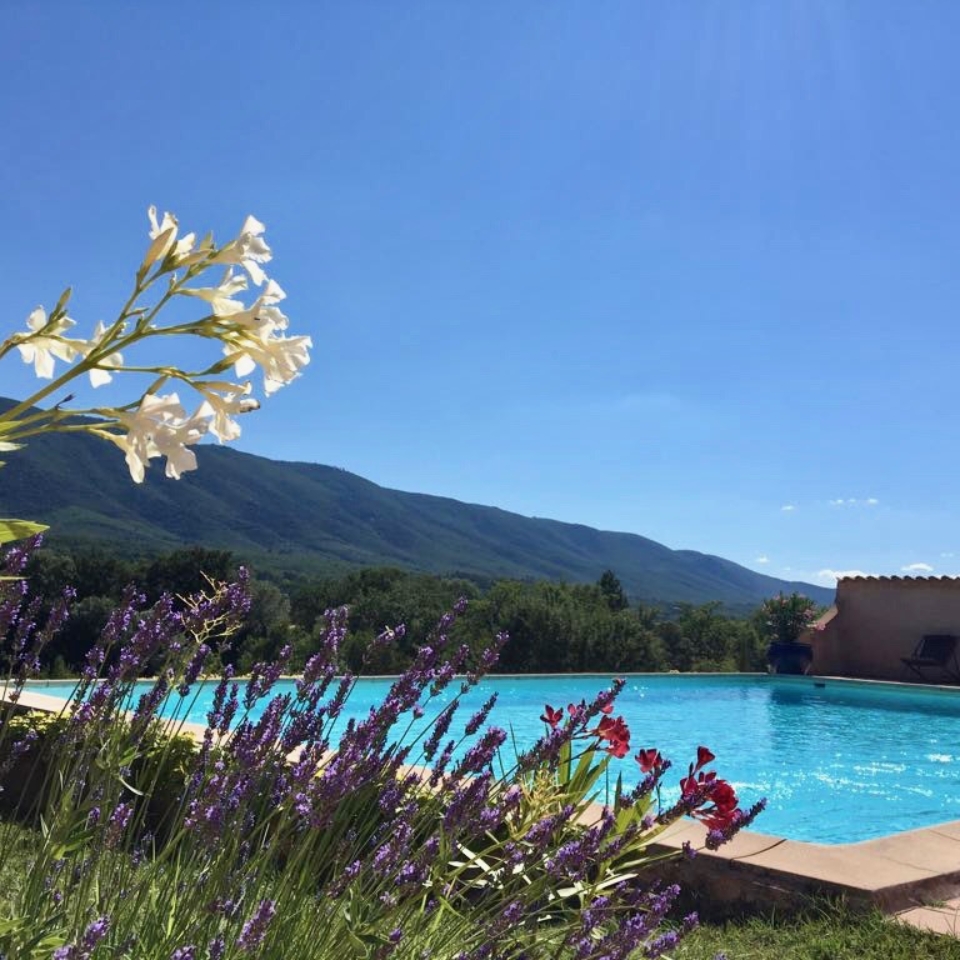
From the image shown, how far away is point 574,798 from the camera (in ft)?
8.03

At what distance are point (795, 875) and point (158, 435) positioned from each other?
2910mm

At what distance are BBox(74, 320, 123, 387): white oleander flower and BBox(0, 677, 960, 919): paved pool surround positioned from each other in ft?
8.62

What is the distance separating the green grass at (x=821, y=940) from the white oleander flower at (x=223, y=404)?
228 cm

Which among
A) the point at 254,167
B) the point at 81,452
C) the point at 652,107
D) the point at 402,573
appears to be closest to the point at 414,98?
the point at 254,167

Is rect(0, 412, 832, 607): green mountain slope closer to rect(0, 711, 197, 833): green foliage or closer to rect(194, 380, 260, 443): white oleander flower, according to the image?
rect(0, 711, 197, 833): green foliage

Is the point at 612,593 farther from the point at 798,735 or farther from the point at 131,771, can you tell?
the point at 131,771

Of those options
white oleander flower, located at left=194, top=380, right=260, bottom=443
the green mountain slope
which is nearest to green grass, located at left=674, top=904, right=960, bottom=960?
white oleander flower, located at left=194, top=380, right=260, bottom=443

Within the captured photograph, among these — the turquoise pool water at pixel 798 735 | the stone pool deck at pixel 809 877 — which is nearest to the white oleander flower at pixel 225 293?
the stone pool deck at pixel 809 877

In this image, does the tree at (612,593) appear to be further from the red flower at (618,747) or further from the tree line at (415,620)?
the red flower at (618,747)

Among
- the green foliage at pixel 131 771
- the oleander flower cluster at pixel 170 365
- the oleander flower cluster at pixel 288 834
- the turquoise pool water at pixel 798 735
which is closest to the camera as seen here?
the oleander flower cluster at pixel 170 365

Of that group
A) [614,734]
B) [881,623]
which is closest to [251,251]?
[614,734]

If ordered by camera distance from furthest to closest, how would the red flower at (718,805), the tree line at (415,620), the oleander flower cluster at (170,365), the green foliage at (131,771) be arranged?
the tree line at (415,620) → the green foliage at (131,771) → the red flower at (718,805) → the oleander flower cluster at (170,365)

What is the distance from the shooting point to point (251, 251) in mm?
887

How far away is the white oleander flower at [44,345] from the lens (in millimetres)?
833
